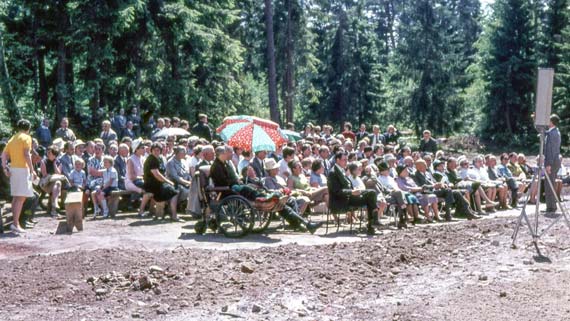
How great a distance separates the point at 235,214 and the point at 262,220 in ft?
A: 2.39

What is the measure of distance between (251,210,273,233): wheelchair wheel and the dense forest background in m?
10.5

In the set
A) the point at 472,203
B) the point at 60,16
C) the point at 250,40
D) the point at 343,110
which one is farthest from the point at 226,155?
the point at 343,110

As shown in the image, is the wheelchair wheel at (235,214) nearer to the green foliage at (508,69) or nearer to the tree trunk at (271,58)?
the tree trunk at (271,58)

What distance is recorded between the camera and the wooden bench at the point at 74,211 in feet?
37.6

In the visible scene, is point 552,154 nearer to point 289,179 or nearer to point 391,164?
point 391,164

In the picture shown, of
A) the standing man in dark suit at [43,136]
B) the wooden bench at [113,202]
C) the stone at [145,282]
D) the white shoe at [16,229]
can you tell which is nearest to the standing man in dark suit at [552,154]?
the wooden bench at [113,202]

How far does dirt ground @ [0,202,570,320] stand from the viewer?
23.9 ft

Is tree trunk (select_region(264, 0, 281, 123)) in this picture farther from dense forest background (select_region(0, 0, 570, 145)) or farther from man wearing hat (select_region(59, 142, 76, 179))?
man wearing hat (select_region(59, 142, 76, 179))

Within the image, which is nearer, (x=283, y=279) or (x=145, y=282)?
(x=145, y=282)

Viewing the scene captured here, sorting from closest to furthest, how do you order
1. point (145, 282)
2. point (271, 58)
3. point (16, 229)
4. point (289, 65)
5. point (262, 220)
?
point (145, 282), point (16, 229), point (262, 220), point (271, 58), point (289, 65)

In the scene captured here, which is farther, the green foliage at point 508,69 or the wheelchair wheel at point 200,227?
the green foliage at point 508,69

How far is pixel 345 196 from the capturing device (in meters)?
12.0

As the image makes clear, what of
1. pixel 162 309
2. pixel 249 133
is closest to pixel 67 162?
pixel 249 133

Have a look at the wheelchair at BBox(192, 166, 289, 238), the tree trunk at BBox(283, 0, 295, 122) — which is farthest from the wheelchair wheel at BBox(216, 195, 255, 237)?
the tree trunk at BBox(283, 0, 295, 122)
